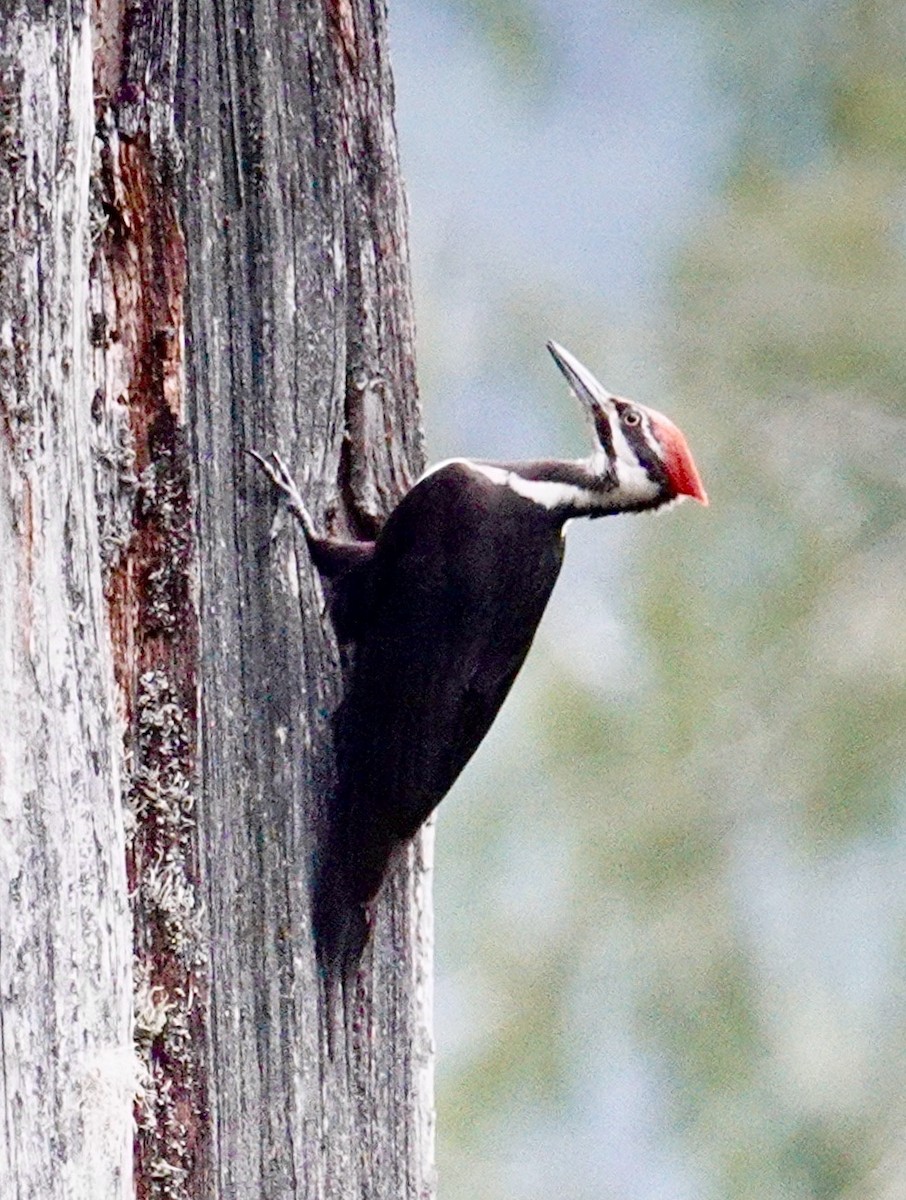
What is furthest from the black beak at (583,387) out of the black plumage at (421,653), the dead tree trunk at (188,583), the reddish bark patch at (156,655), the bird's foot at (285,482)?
the reddish bark patch at (156,655)

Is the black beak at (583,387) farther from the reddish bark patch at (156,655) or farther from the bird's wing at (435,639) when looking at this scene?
the reddish bark patch at (156,655)

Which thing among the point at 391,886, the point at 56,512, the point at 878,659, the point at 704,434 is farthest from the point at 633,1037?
the point at 56,512

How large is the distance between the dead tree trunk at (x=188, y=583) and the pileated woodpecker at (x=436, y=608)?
44mm

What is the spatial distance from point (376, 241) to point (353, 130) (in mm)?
135

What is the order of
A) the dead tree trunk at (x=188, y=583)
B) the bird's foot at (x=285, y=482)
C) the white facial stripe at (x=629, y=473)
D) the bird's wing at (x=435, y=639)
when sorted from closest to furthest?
the dead tree trunk at (x=188, y=583) → the bird's foot at (x=285, y=482) → the bird's wing at (x=435, y=639) → the white facial stripe at (x=629, y=473)

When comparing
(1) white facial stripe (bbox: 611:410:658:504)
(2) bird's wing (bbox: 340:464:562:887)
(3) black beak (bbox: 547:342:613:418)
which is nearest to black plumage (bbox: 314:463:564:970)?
(2) bird's wing (bbox: 340:464:562:887)

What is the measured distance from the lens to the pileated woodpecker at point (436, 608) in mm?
2186

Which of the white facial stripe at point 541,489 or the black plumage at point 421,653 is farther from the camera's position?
the white facial stripe at point 541,489

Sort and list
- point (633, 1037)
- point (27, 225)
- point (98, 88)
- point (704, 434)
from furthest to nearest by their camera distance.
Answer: point (704, 434)
point (633, 1037)
point (98, 88)
point (27, 225)

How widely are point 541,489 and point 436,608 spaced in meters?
0.30

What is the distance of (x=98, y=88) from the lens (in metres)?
1.95

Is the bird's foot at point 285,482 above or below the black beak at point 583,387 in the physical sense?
below

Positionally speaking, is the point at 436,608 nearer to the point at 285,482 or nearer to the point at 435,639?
the point at 435,639

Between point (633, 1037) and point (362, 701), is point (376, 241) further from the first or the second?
point (633, 1037)
